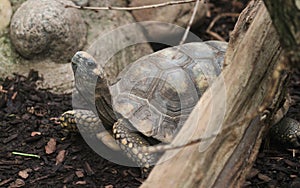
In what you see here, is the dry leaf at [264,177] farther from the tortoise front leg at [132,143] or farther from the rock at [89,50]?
the rock at [89,50]

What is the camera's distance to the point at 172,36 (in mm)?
4852

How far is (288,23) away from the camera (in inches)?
70.9

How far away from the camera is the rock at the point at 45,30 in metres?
4.14

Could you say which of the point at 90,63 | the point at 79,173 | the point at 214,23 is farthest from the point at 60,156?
the point at 214,23

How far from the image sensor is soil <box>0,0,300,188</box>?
3.01 m

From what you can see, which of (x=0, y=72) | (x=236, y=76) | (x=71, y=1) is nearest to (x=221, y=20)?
(x=71, y=1)

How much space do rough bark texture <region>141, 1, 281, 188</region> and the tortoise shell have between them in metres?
0.83

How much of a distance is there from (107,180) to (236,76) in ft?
3.95

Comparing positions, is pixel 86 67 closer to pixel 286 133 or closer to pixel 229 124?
pixel 229 124

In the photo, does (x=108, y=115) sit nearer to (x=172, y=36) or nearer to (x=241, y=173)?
(x=241, y=173)

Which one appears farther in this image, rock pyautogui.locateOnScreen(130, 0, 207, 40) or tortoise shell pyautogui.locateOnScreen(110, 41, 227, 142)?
rock pyautogui.locateOnScreen(130, 0, 207, 40)

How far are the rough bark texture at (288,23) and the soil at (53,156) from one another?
1.25 m

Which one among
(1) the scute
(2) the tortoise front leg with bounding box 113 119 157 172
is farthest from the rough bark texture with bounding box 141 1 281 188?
(1) the scute

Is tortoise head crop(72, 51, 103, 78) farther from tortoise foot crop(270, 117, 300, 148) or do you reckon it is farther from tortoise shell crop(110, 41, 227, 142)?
tortoise foot crop(270, 117, 300, 148)
